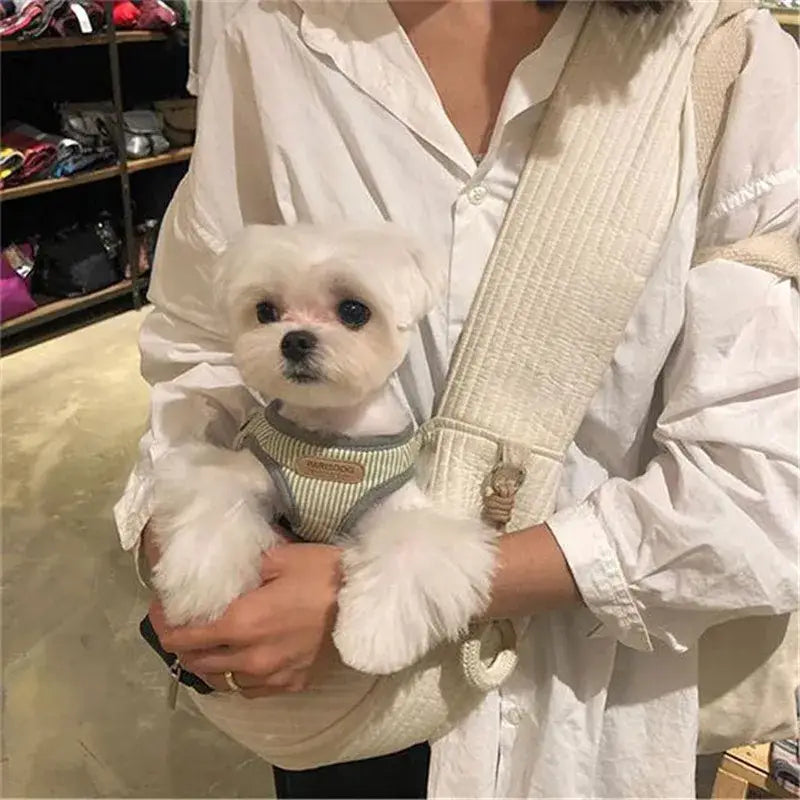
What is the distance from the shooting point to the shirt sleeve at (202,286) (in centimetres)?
90

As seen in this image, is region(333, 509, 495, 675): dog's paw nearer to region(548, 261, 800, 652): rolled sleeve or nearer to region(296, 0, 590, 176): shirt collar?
region(548, 261, 800, 652): rolled sleeve

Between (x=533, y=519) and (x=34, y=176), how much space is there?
9.20ft

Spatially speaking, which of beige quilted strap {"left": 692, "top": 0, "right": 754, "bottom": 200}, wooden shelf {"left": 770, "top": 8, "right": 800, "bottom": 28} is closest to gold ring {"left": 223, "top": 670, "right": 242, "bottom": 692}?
beige quilted strap {"left": 692, "top": 0, "right": 754, "bottom": 200}

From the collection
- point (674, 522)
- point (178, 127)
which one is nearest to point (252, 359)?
point (674, 522)

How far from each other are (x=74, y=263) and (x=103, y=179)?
0.38 m

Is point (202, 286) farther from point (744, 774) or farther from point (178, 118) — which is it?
point (178, 118)

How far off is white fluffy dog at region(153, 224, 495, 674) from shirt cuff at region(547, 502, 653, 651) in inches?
2.5

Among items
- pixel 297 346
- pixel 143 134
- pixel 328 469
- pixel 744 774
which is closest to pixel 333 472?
pixel 328 469

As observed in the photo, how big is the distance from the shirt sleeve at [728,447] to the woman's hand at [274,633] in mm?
198

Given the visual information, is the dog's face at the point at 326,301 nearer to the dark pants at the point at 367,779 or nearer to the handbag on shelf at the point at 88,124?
the dark pants at the point at 367,779

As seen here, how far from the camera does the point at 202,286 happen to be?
941 mm

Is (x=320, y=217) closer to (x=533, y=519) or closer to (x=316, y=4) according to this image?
(x=316, y=4)

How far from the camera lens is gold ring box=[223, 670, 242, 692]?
0.83 meters

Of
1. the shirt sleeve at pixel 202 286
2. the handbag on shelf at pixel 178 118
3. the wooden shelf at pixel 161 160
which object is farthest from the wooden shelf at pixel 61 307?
the shirt sleeve at pixel 202 286
